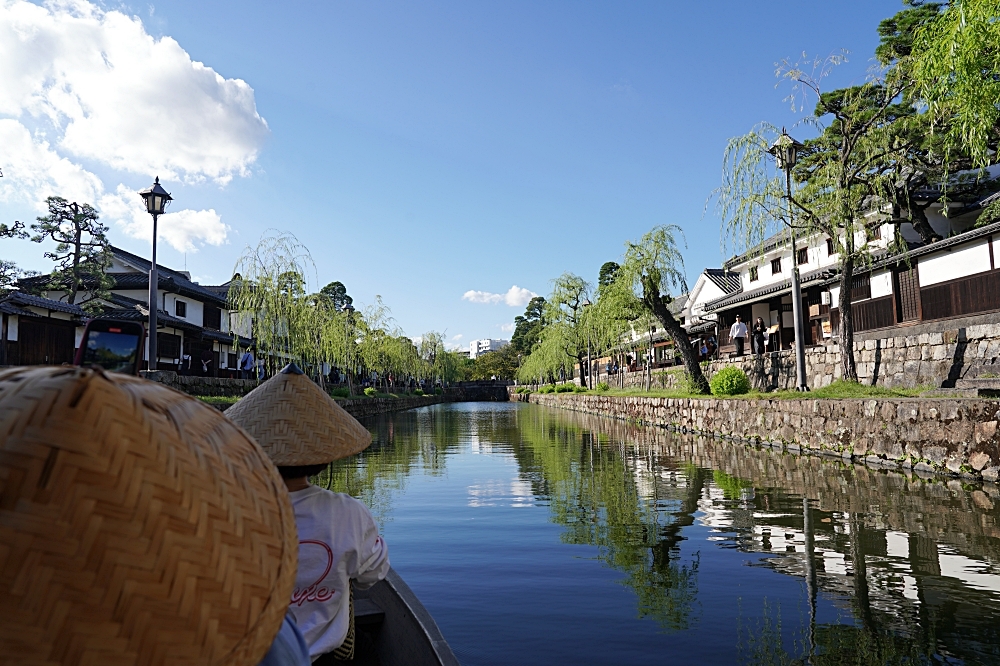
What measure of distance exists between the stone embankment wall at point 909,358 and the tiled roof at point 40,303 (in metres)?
21.4

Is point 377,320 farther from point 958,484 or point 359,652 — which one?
point 359,652

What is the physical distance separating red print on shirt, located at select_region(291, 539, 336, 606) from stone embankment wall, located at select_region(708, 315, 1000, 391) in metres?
13.7

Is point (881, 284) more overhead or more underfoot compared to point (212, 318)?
more underfoot

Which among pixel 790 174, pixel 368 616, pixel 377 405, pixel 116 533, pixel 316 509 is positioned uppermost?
pixel 790 174

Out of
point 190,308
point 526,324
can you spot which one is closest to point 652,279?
point 190,308

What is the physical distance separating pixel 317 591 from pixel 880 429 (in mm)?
10970

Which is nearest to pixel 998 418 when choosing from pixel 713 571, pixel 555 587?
pixel 713 571

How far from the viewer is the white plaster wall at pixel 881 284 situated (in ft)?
58.7

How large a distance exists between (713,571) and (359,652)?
11.6 feet

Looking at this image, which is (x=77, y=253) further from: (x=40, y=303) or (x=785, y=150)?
(x=785, y=150)

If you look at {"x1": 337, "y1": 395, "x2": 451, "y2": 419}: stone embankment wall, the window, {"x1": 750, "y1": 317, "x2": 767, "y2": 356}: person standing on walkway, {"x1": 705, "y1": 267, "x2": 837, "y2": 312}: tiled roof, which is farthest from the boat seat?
the window

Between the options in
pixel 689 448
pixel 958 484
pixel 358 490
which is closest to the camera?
pixel 958 484

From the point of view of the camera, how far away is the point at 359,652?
10.4ft

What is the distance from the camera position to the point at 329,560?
2.30m
